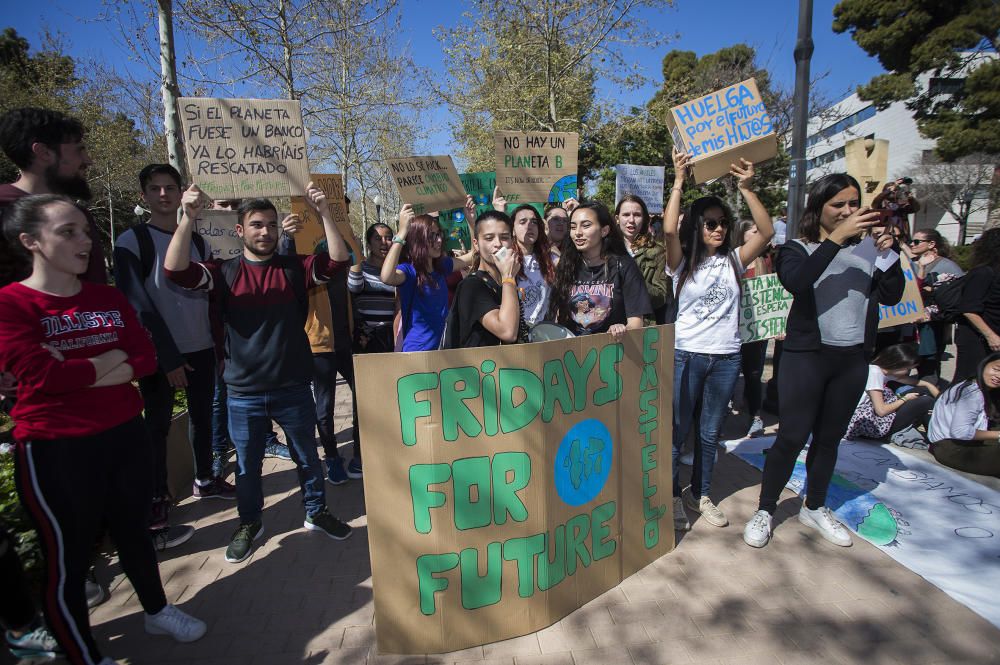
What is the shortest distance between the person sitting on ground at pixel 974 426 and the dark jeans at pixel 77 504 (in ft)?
17.8

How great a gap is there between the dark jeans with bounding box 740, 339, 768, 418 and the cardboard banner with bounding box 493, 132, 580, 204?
2.53 m

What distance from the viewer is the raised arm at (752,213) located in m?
3.17

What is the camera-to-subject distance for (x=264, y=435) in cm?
308

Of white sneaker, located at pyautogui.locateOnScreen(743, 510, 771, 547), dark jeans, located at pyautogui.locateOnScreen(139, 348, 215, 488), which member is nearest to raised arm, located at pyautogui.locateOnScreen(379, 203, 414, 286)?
dark jeans, located at pyautogui.locateOnScreen(139, 348, 215, 488)

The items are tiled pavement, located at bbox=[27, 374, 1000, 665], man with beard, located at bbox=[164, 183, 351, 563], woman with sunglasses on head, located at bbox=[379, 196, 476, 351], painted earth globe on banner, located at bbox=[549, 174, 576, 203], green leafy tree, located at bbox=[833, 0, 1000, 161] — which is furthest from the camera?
green leafy tree, located at bbox=[833, 0, 1000, 161]

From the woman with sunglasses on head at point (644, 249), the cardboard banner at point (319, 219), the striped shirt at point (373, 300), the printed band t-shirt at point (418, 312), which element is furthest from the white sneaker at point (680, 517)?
the cardboard banner at point (319, 219)

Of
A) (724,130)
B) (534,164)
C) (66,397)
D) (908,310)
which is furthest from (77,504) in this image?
(908,310)

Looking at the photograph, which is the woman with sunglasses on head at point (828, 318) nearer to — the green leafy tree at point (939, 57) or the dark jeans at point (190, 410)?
the dark jeans at point (190, 410)

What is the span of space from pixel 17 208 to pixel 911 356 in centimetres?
642

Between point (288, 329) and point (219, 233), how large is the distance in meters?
1.62

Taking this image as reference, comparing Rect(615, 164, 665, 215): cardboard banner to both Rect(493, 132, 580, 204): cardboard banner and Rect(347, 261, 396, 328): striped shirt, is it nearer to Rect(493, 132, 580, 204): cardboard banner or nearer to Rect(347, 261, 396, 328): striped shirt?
Rect(493, 132, 580, 204): cardboard banner

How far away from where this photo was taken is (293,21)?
8.91 m

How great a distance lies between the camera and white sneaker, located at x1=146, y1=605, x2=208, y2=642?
7.88 ft

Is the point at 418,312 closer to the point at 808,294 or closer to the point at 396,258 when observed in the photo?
the point at 396,258
